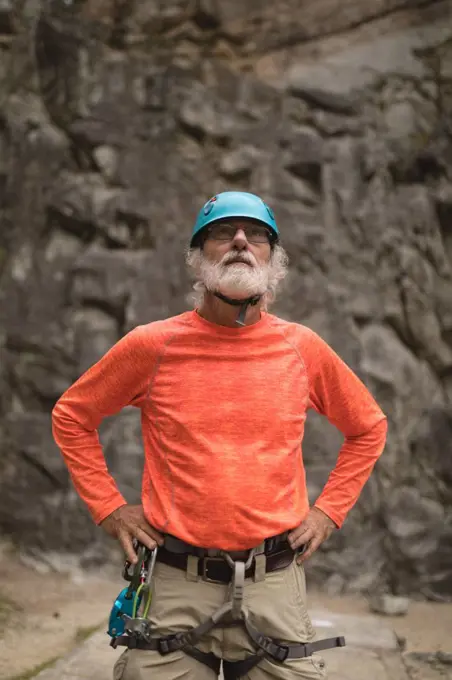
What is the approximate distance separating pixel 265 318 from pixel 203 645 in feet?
3.41

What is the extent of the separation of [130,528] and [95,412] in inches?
16.4

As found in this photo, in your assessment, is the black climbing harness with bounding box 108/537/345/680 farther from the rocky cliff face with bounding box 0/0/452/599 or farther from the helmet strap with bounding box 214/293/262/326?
the rocky cliff face with bounding box 0/0/452/599

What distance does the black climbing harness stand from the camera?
2053mm

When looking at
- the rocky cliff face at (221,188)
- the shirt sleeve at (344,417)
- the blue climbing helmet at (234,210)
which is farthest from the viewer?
the rocky cliff face at (221,188)

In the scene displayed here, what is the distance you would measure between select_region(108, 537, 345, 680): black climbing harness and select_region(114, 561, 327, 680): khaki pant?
2 cm

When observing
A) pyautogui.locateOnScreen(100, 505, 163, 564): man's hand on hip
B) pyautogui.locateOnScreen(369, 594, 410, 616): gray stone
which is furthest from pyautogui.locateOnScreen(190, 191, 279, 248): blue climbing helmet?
pyautogui.locateOnScreen(369, 594, 410, 616): gray stone

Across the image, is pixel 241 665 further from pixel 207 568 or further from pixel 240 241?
pixel 240 241

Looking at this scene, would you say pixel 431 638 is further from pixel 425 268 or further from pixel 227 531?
pixel 227 531

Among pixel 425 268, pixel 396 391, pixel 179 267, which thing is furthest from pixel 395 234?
pixel 179 267

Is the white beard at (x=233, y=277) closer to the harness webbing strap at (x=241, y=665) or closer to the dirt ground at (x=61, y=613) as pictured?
the harness webbing strap at (x=241, y=665)

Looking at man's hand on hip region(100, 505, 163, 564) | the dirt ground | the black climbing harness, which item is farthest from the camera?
the dirt ground

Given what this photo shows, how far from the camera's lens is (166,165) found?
616cm

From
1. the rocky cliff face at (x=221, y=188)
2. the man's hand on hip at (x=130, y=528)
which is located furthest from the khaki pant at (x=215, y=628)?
the rocky cliff face at (x=221, y=188)

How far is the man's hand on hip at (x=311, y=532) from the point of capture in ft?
7.31
